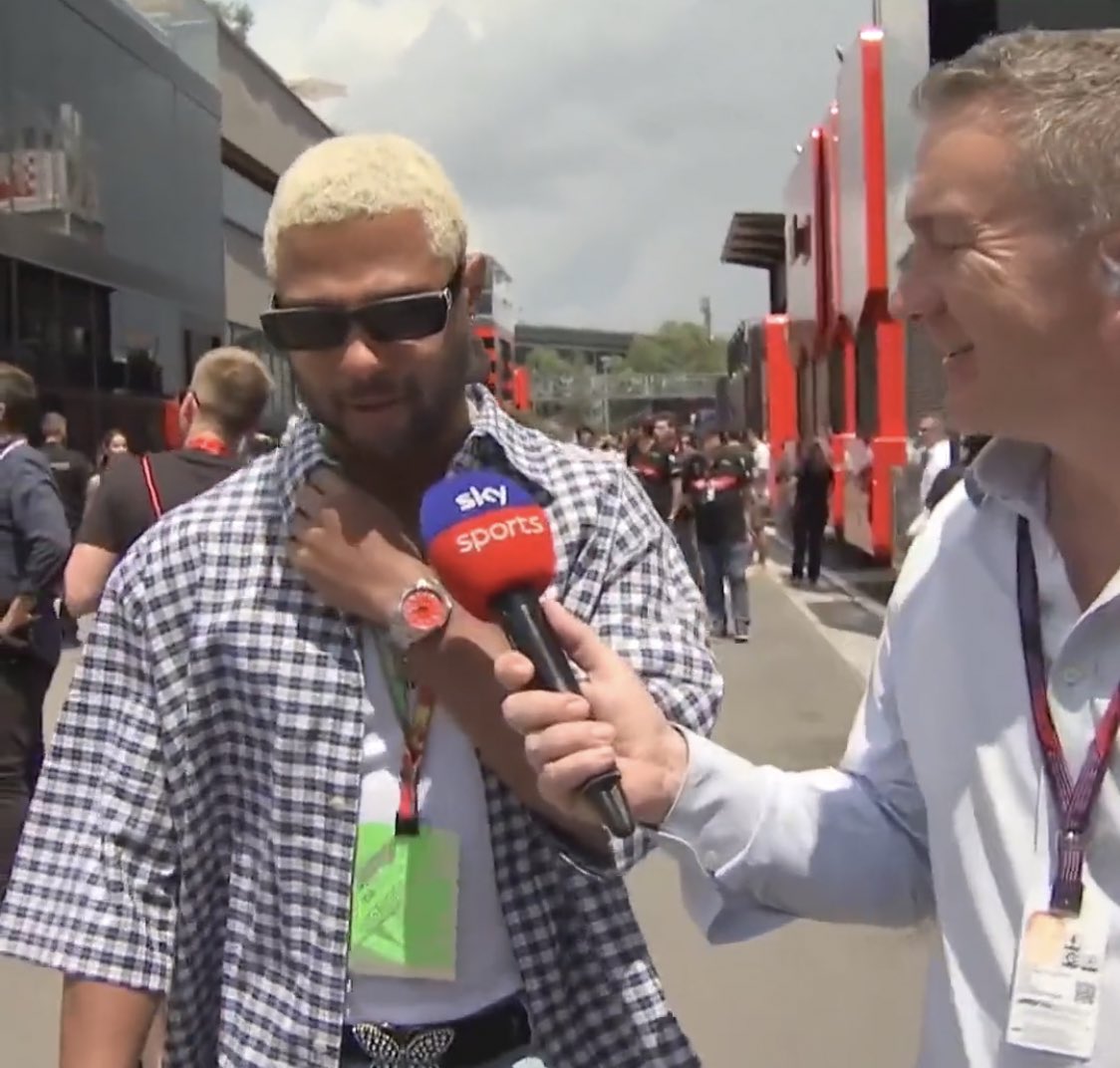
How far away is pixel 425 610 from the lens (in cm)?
189

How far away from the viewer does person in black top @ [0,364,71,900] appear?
5.61m

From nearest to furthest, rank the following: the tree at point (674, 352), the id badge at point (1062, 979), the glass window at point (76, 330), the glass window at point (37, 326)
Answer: the id badge at point (1062, 979)
the glass window at point (37, 326)
the glass window at point (76, 330)
the tree at point (674, 352)

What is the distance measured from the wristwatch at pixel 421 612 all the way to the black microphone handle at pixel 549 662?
115 millimetres

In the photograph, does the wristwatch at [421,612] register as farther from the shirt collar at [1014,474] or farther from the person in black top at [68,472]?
the person in black top at [68,472]

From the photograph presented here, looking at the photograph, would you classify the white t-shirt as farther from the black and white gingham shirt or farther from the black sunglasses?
the black sunglasses

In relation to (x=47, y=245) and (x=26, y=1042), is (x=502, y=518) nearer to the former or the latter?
(x=26, y=1042)

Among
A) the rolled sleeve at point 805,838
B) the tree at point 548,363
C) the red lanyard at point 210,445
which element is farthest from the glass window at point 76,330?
the tree at point 548,363

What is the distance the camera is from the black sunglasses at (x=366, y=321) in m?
1.97

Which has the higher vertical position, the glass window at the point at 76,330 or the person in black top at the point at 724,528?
the glass window at the point at 76,330

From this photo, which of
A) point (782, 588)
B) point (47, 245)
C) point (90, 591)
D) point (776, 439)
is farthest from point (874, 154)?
point (776, 439)

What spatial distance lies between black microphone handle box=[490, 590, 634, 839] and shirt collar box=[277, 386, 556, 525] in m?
0.32

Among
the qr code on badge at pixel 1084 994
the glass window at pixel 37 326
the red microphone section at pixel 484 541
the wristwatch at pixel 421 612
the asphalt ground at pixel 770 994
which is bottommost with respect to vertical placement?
the asphalt ground at pixel 770 994

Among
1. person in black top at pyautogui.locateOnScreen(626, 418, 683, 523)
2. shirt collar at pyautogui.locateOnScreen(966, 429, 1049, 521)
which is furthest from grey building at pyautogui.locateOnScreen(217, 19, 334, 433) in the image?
shirt collar at pyautogui.locateOnScreen(966, 429, 1049, 521)

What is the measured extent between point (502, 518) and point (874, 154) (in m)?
13.4
